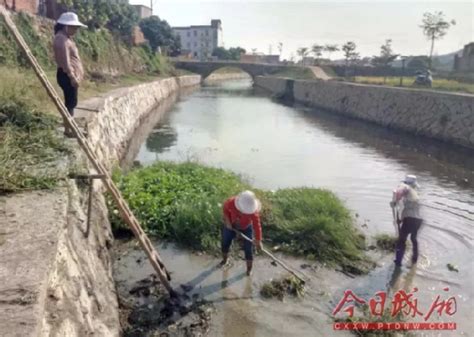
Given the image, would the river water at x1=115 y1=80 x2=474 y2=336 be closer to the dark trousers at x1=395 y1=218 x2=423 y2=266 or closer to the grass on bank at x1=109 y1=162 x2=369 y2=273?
the dark trousers at x1=395 y1=218 x2=423 y2=266

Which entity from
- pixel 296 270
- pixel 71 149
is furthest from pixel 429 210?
pixel 71 149

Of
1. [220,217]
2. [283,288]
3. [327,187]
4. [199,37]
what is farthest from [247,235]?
[199,37]

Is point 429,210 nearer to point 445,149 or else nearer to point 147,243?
point 147,243

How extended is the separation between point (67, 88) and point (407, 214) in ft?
20.5

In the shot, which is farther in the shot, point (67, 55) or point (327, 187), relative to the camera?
point (327, 187)

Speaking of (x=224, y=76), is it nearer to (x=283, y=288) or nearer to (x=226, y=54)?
(x=226, y=54)

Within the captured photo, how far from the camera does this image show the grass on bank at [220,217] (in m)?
7.53

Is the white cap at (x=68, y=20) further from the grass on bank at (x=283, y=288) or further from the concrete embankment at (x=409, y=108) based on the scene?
the concrete embankment at (x=409, y=108)

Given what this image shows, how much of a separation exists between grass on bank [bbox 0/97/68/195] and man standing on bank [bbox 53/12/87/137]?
46cm

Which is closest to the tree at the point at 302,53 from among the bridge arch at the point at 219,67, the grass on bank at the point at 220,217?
the bridge arch at the point at 219,67

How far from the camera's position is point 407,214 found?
7141 mm

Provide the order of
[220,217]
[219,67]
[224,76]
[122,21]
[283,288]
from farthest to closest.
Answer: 1. [224,76]
2. [219,67]
3. [122,21]
4. [220,217]
5. [283,288]

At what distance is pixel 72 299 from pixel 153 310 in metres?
1.88

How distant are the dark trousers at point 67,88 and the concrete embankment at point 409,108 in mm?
16700
